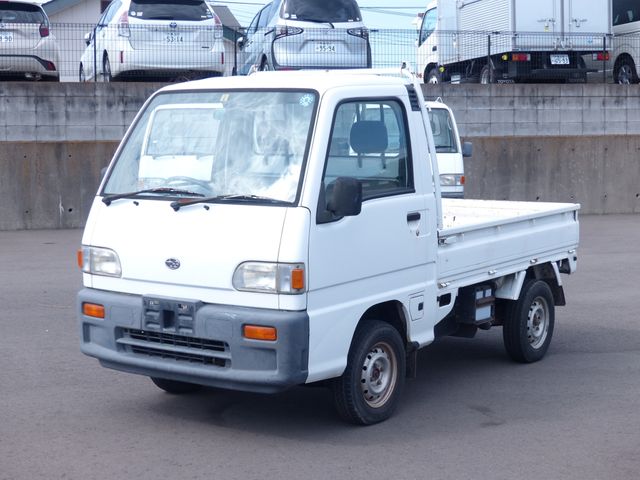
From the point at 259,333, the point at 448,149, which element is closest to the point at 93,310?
the point at 259,333

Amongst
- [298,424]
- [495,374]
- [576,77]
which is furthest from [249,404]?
[576,77]

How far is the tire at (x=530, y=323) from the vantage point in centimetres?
809

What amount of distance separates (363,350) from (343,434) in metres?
0.53

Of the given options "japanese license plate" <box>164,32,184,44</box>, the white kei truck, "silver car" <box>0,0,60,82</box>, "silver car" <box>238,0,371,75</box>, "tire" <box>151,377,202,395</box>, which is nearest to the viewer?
the white kei truck

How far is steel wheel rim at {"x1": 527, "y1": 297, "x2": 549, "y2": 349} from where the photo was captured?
27.2ft

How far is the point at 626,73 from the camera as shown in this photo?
2327 centimetres

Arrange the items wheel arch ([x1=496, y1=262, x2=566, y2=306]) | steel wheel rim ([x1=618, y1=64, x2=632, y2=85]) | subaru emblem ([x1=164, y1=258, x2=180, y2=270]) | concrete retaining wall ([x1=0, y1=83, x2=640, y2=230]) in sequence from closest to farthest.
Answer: subaru emblem ([x1=164, y1=258, x2=180, y2=270])
wheel arch ([x1=496, y1=262, x2=566, y2=306])
concrete retaining wall ([x1=0, y1=83, x2=640, y2=230])
steel wheel rim ([x1=618, y1=64, x2=632, y2=85])

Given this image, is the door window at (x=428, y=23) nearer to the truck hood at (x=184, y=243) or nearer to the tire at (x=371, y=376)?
the tire at (x=371, y=376)

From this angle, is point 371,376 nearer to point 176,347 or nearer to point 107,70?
point 176,347

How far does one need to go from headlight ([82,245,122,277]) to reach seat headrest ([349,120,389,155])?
1626mm

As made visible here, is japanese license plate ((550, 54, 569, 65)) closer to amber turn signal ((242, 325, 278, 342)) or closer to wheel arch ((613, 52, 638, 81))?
wheel arch ((613, 52, 638, 81))

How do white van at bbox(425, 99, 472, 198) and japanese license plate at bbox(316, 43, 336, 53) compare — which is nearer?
white van at bbox(425, 99, 472, 198)

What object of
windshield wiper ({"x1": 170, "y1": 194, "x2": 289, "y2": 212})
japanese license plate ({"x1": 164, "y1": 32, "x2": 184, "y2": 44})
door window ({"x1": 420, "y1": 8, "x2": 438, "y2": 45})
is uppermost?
door window ({"x1": 420, "y1": 8, "x2": 438, "y2": 45})

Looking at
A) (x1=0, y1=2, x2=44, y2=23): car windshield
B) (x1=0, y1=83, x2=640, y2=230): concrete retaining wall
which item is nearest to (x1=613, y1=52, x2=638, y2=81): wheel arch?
(x1=0, y1=83, x2=640, y2=230): concrete retaining wall
